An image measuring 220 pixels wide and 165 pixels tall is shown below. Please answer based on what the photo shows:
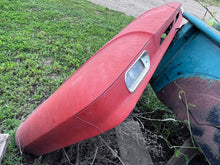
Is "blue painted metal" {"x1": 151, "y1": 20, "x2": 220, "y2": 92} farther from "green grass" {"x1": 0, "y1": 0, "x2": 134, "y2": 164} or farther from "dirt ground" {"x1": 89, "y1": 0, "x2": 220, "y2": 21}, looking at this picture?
"dirt ground" {"x1": 89, "y1": 0, "x2": 220, "y2": 21}

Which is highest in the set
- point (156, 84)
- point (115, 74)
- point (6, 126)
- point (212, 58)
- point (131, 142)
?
point (212, 58)

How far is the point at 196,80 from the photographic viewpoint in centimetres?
192

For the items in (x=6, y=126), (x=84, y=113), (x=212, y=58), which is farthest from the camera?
(x=6, y=126)

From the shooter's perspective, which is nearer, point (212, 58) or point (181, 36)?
point (212, 58)

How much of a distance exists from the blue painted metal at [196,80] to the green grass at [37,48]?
156 cm

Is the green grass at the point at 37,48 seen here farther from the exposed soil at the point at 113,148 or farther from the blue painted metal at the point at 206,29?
the blue painted metal at the point at 206,29

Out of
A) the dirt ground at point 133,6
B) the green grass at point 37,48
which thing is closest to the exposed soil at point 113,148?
the green grass at point 37,48

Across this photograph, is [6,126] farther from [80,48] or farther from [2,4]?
[2,4]

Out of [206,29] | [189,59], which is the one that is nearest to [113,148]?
[189,59]

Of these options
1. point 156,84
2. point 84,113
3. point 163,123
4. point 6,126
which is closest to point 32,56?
point 6,126

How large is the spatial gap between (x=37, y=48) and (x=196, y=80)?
8.91ft

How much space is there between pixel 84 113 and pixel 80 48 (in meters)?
3.03

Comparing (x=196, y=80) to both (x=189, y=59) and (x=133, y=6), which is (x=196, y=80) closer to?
(x=189, y=59)

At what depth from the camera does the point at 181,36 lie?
2.25 meters
